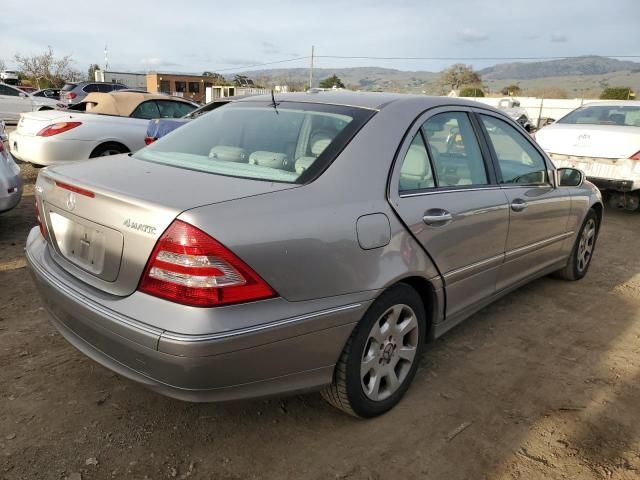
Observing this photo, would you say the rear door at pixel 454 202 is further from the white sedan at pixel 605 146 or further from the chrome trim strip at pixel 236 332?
the white sedan at pixel 605 146

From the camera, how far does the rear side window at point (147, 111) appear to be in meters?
8.15

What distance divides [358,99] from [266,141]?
59 cm

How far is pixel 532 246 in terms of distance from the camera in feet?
12.1

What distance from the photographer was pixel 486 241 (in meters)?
3.08

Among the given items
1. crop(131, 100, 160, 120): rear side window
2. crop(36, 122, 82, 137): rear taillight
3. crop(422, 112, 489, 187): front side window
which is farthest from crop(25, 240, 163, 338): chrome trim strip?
crop(131, 100, 160, 120): rear side window

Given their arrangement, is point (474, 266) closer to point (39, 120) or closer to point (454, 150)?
point (454, 150)

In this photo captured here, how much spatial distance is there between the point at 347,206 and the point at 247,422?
3.86 feet

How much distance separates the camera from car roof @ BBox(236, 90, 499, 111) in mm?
2775

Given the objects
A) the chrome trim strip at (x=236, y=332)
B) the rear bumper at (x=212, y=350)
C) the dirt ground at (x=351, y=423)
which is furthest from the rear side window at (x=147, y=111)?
the chrome trim strip at (x=236, y=332)

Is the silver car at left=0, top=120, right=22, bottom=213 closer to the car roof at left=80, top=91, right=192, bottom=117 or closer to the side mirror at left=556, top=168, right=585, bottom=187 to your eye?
the car roof at left=80, top=91, right=192, bottom=117

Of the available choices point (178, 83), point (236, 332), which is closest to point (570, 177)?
point (236, 332)

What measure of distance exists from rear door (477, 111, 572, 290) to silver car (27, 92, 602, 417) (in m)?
0.06

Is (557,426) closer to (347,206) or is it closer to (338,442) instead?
(338,442)

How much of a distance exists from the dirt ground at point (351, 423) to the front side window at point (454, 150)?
1127 millimetres
